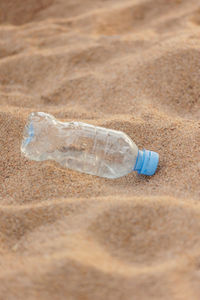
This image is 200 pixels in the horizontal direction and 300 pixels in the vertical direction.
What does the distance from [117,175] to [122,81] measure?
68 centimetres

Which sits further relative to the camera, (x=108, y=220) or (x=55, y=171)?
(x=55, y=171)

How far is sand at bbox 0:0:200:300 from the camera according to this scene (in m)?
1.05

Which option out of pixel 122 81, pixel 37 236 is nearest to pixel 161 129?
pixel 122 81

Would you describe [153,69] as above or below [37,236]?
above

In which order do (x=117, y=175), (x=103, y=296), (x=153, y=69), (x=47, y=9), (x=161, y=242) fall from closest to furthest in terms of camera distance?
(x=103, y=296)
(x=161, y=242)
(x=117, y=175)
(x=153, y=69)
(x=47, y=9)

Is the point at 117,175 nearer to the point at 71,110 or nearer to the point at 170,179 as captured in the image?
the point at 170,179

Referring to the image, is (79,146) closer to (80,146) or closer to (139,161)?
(80,146)

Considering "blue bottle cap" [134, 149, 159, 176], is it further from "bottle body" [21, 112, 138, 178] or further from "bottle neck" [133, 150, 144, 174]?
"bottle body" [21, 112, 138, 178]

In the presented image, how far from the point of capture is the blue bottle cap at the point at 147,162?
1456 mm

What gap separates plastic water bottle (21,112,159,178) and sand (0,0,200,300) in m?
0.06

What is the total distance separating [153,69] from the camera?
2.03 m

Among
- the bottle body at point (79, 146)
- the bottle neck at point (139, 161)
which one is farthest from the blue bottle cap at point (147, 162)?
the bottle body at point (79, 146)

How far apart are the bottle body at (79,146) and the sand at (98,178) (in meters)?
0.07

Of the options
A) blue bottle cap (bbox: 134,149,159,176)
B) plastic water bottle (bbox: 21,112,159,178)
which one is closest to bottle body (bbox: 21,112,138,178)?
plastic water bottle (bbox: 21,112,159,178)
